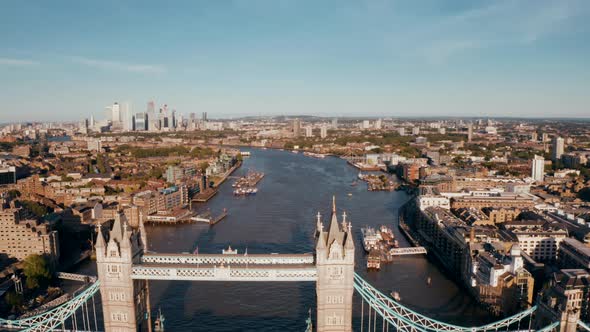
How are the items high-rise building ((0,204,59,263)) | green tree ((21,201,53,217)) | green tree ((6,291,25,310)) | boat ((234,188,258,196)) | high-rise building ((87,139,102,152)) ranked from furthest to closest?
1. high-rise building ((87,139,102,152))
2. boat ((234,188,258,196))
3. green tree ((21,201,53,217))
4. high-rise building ((0,204,59,263))
5. green tree ((6,291,25,310))

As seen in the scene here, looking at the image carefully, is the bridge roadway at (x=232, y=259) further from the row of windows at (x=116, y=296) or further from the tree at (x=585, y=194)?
the tree at (x=585, y=194)

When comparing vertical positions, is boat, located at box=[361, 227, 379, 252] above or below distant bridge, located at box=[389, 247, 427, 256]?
above

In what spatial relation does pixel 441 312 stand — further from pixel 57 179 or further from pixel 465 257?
pixel 57 179

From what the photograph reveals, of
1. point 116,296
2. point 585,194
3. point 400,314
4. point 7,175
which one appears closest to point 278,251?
point 400,314

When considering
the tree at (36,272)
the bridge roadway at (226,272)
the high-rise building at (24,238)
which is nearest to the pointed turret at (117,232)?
the bridge roadway at (226,272)

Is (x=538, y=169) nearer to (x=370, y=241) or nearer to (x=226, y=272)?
(x=370, y=241)

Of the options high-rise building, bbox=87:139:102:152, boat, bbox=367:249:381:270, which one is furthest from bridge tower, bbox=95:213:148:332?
high-rise building, bbox=87:139:102:152

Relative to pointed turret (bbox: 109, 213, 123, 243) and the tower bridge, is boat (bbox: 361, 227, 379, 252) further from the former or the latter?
pointed turret (bbox: 109, 213, 123, 243)

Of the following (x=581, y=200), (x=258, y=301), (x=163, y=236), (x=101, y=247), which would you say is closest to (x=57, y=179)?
(x=163, y=236)
